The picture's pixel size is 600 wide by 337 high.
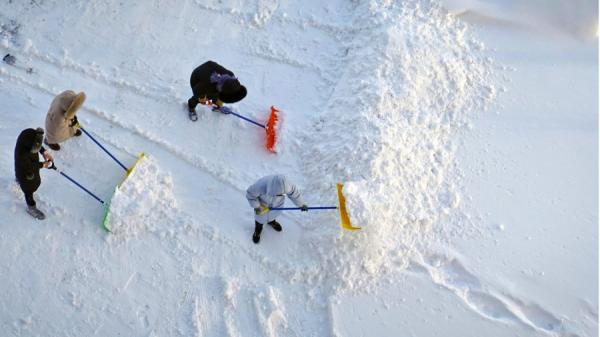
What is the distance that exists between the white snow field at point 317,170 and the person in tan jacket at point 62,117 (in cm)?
26

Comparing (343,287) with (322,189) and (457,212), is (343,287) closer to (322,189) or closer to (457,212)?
(322,189)

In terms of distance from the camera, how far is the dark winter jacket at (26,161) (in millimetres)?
3768

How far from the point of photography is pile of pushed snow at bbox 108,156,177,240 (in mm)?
4172

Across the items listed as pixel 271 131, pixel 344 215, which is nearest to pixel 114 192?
pixel 271 131

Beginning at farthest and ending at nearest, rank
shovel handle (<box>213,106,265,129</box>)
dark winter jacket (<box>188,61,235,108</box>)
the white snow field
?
1. shovel handle (<box>213,106,265,129</box>)
2. dark winter jacket (<box>188,61,235,108</box>)
3. the white snow field

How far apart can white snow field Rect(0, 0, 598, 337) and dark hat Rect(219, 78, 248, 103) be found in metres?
0.52

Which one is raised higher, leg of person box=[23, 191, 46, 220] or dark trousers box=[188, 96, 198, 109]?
dark trousers box=[188, 96, 198, 109]

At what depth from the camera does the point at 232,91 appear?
14.0 feet

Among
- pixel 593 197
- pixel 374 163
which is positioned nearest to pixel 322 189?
pixel 374 163

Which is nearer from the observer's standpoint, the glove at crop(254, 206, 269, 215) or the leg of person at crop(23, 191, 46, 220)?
the glove at crop(254, 206, 269, 215)

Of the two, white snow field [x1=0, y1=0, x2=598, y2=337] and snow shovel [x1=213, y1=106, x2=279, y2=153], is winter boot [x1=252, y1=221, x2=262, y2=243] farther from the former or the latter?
snow shovel [x1=213, y1=106, x2=279, y2=153]

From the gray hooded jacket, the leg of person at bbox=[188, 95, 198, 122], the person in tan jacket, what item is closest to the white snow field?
the leg of person at bbox=[188, 95, 198, 122]

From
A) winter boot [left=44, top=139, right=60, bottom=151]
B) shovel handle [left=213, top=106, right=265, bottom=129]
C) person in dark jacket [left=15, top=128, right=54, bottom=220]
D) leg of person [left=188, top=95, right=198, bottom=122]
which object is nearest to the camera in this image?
person in dark jacket [left=15, top=128, right=54, bottom=220]

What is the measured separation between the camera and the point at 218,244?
4258 millimetres
